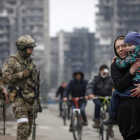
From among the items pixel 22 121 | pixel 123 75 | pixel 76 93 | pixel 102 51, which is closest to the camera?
pixel 123 75

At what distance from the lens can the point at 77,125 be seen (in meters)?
9.48

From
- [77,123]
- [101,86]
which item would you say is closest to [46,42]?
[101,86]

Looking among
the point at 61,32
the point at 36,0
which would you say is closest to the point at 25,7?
the point at 36,0

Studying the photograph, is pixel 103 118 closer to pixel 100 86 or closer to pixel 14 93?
pixel 100 86

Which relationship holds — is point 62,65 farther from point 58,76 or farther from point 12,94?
point 12,94

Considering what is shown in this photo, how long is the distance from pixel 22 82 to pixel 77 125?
3.56 m

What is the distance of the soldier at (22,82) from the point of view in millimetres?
5941

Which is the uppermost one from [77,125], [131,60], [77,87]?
[131,60]

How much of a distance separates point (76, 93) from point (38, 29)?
3838 inches

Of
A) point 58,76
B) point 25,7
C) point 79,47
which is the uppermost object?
point 25,7

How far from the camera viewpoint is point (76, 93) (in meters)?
10.8

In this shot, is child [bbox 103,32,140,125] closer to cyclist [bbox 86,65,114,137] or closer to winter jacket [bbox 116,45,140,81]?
winter jacket [bbox 116,45,140,81]

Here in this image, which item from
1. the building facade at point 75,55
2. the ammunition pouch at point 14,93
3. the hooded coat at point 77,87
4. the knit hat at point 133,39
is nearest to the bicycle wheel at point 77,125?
the hooded coat at point 77,87

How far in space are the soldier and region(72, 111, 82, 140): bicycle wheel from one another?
316cm
